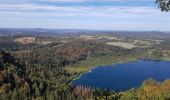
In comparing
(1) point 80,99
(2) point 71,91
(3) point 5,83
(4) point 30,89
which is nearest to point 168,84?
(1) point 80,99

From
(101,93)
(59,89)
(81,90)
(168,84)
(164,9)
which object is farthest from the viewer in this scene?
(81,90)

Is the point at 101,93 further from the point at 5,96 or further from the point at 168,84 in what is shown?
the point at 5,96

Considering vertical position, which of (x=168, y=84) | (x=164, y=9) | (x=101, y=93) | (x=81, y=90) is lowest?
(x=81, y=90)

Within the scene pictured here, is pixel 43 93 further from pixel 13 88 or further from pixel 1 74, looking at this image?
pixel 1 74

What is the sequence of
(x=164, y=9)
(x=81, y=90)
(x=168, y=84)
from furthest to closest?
(x=81, y=90) < (x=168, y=84) < (x=164, y=9)

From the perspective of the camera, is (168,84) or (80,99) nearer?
(168,84)

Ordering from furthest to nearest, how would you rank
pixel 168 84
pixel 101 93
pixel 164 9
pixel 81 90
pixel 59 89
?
1. pixel 81 90
2. pixel 59 89
3. pixel 168 84
4. pixel 101 93
5. pixel 164 9

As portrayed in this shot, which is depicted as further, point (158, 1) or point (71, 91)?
point (71, 91)

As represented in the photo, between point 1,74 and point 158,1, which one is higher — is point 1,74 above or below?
below

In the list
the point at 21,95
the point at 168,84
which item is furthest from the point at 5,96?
the point at 168,84
